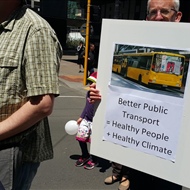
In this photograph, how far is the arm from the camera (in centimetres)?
138

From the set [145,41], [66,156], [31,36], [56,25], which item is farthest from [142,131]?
[56,25]

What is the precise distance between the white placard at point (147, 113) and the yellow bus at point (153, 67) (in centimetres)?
3

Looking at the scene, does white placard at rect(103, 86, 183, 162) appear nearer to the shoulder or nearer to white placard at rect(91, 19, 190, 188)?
white placard at rect(91, 19, 190, 188)

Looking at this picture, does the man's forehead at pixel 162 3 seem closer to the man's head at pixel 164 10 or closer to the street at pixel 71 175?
the man's head at pixel 164 10

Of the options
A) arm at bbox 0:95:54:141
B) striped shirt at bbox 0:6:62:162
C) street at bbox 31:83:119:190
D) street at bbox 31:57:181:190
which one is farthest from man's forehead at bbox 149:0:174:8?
street at bbox 31:83:119:190

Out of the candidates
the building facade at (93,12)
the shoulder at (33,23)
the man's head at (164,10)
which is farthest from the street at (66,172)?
the building facade at (93,12)

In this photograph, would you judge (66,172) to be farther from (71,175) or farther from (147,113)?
(147,113)

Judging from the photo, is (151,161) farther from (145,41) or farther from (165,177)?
(145,41)

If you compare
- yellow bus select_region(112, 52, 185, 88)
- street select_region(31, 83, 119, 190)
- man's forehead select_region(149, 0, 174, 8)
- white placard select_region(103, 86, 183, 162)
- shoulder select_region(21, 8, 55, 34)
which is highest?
man's forehead select_region(149, 0, 174, 8)

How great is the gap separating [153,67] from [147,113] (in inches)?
10.5

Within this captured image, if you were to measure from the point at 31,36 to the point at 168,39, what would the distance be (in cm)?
76

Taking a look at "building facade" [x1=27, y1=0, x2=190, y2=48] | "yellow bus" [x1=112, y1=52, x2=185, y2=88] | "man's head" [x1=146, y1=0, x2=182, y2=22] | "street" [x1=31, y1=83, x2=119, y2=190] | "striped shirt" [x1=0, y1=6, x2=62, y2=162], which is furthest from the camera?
"building facade" [x1=27, y1=0, x2=190, y2=48]

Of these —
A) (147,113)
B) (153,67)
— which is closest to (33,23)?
(153,67)

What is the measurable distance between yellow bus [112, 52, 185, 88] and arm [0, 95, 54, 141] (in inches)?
25.0
